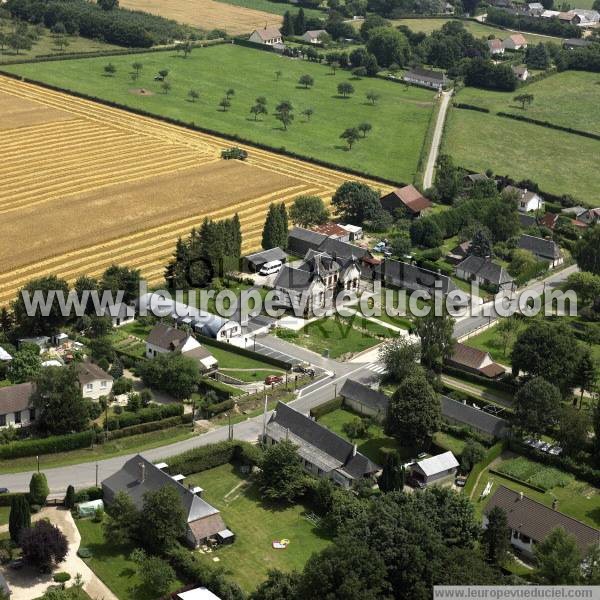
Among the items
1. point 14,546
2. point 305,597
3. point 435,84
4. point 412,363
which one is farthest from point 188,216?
point 435,84

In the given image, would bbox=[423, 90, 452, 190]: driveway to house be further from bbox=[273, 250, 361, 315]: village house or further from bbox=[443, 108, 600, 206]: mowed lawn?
bbox=[273, 250, 361, 315]: village house

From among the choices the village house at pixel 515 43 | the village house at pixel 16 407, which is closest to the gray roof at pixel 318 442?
the village house at pixel 16 407

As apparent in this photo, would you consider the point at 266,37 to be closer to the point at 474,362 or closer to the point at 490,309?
the point at 490,309

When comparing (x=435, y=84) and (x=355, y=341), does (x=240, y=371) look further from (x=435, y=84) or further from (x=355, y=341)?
(x=435, y=84)

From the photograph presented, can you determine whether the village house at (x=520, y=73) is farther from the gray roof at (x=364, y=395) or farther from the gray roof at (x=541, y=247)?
the gray roof at (x=364, y=395)

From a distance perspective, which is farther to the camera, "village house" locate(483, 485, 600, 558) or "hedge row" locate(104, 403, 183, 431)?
"hedge row" locate(104, 403, 183, 431)

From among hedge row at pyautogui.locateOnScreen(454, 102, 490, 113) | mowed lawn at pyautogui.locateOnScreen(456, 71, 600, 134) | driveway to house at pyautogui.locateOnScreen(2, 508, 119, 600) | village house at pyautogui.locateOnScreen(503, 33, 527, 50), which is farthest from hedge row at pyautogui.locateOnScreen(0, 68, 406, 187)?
village house at pyautogui.locateOnScreen(503, 33, 527, 50)
